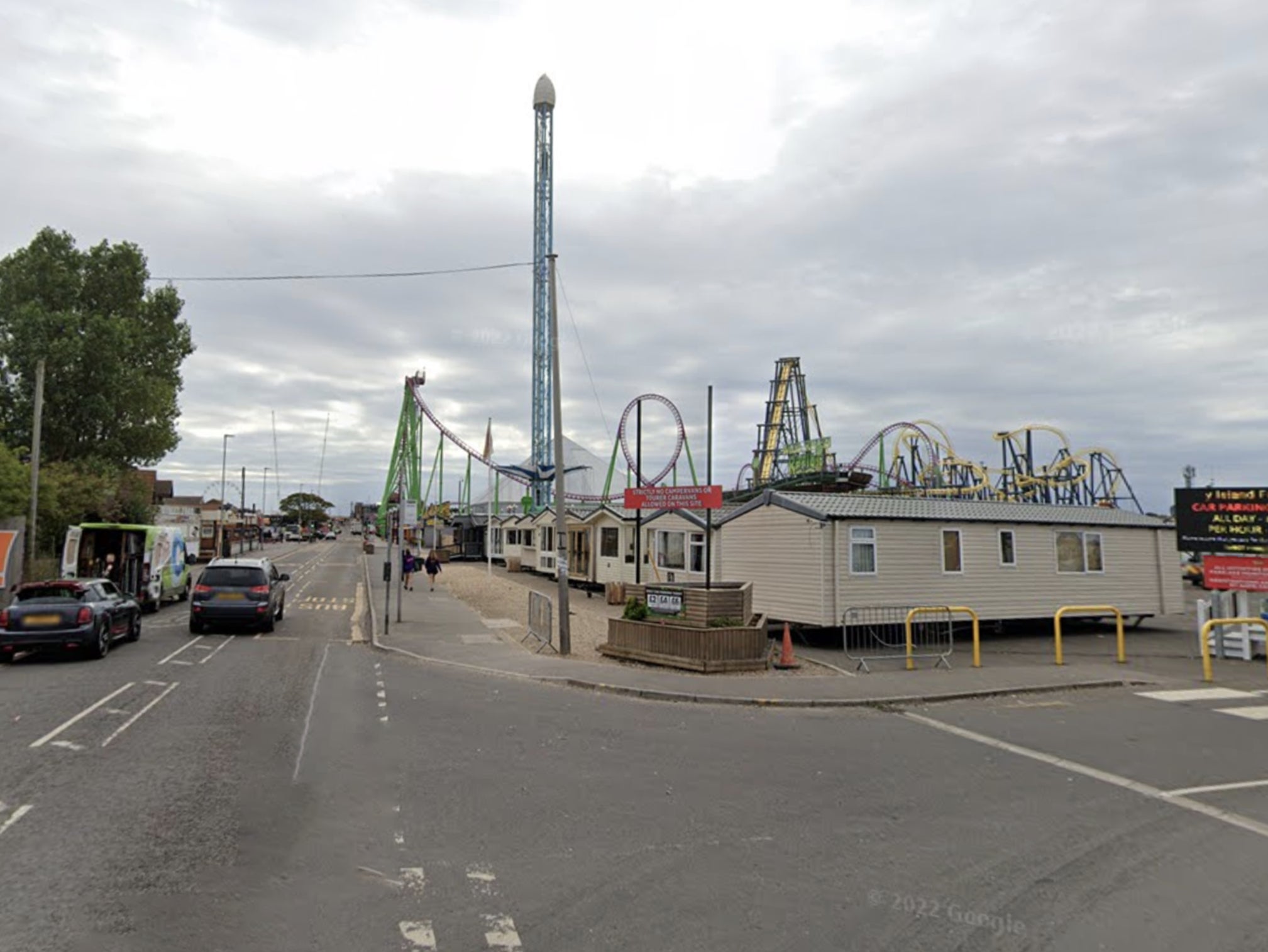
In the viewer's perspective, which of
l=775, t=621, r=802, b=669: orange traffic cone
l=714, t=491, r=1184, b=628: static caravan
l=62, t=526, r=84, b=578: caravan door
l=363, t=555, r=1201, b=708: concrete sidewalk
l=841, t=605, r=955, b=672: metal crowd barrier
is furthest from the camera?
l=62, t=526, r=84, b=578: caravan door

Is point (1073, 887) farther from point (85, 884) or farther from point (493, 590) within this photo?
point (493, 590)

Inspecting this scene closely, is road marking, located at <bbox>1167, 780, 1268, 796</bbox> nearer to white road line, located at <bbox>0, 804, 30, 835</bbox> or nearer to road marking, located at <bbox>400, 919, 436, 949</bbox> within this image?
road marking, located at <bbox>400, 919, 436, 949</bbox>

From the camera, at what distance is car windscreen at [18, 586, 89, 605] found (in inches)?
532

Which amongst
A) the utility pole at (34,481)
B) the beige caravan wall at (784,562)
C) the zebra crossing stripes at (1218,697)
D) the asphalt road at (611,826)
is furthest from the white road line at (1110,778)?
the utility pole at (34,481)

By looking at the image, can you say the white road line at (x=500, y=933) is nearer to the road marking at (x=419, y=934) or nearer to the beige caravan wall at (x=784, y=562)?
the road marking at (x=419, y=934)

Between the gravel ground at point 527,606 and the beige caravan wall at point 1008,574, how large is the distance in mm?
4008

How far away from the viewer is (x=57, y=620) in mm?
13203

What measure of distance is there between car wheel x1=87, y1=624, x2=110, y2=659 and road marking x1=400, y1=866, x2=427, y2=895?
11.2 metres

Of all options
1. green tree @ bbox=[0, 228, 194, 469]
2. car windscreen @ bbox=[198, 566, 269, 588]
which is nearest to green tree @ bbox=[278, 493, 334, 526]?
green tree @ bbox=[0, 228, 194, 469]

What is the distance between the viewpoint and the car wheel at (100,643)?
13.5 meters

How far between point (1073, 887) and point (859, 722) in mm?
5126

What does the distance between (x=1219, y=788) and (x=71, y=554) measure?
918 inches

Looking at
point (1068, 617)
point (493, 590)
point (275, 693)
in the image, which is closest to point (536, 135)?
point (493, 590)

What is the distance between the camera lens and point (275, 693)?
35.9 feet
